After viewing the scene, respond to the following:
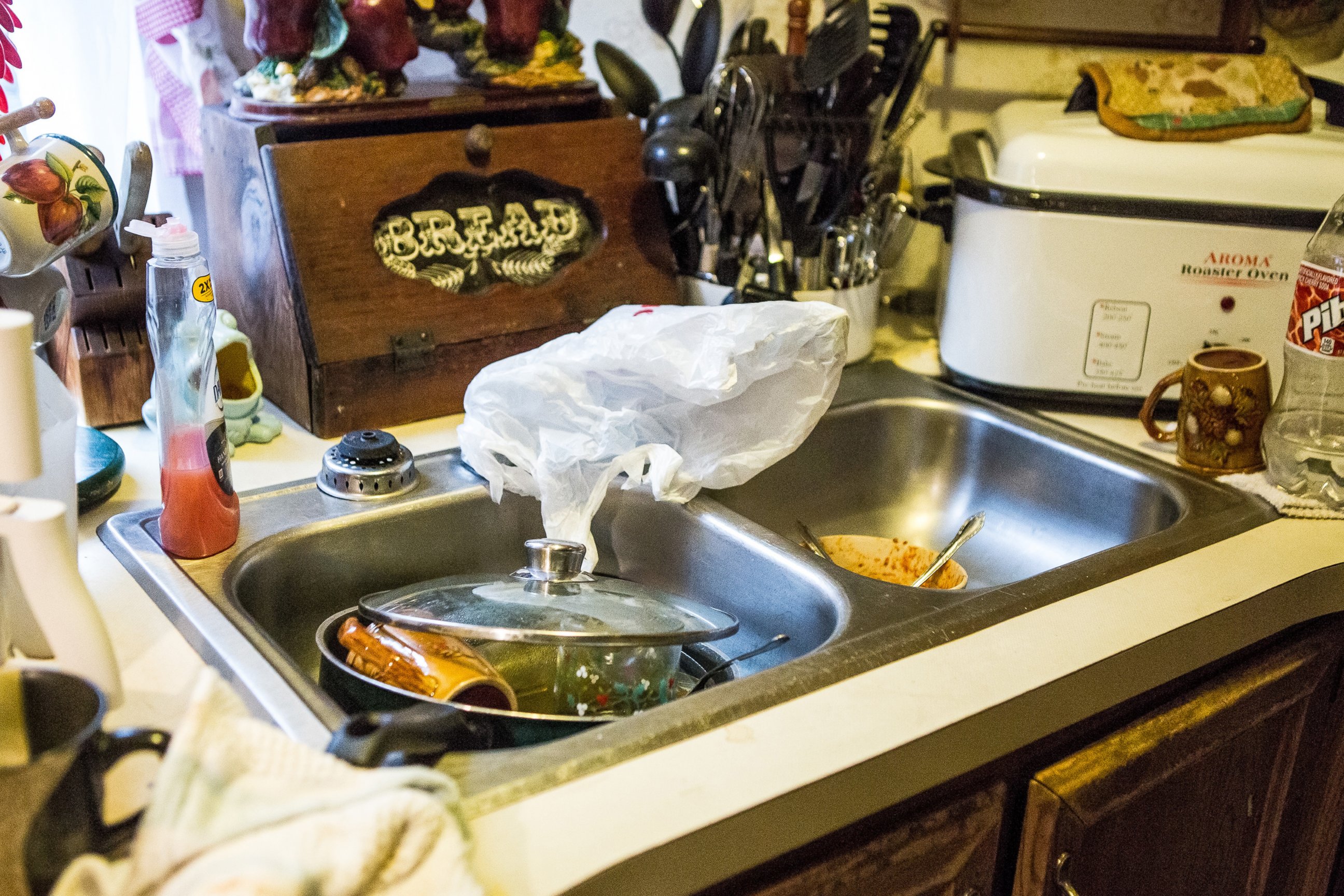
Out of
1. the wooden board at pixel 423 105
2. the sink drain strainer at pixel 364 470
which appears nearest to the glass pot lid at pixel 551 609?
the sink drain strainer at pixel 364 470

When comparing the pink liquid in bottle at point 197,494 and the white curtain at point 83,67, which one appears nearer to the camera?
the pink liquid in bottle at point 197,494

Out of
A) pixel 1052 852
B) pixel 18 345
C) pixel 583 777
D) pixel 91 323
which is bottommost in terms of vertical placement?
pixel 1052 852

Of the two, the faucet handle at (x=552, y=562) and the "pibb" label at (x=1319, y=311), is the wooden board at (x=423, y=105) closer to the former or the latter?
the faucet handle at (x=552, y=562)

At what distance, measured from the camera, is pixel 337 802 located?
1.70ft

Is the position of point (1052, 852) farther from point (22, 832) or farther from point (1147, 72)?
point (1147, 72)

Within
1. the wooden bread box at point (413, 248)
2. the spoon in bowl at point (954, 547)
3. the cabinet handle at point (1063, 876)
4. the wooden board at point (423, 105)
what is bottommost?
the cabinet handle at point (1063, 876)

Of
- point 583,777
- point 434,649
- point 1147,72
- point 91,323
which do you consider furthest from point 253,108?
point 1147,72

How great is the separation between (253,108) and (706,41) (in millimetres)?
472

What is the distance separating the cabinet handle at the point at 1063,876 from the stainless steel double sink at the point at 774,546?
16cm

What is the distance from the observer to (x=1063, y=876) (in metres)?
0.79

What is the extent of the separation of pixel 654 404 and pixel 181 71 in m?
0.61

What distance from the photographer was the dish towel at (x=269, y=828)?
1.60 feet

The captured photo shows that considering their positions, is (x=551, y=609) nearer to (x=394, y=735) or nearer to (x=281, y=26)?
(x=394, y=735)

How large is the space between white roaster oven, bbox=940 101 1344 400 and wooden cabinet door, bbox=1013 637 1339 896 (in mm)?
362
